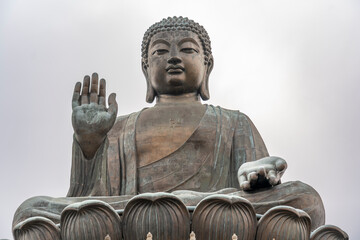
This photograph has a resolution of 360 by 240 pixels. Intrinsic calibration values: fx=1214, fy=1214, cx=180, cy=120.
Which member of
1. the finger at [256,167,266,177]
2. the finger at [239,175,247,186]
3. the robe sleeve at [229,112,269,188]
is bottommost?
the finger at [239,175,247,186]

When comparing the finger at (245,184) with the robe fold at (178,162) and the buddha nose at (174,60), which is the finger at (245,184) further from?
the buddha nose at (174,60)

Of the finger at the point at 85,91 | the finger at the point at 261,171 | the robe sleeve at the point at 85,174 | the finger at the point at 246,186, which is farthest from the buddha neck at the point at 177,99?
the finger at the point at 261,171

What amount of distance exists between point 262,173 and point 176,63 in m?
3.29

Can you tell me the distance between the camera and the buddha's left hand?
49.2 feet

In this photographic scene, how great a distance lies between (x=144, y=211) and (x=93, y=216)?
0.60 metres

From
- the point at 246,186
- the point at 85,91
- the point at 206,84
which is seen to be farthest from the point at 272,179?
the point at 206,84

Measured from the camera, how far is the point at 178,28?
1805 centimetres

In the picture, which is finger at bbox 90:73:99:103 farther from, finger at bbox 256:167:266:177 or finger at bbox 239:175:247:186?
finger at bbox 256:167:266:177

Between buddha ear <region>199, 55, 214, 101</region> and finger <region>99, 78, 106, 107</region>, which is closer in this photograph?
finger <region>99, 78, 106, 107</region>

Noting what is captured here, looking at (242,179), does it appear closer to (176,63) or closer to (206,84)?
(176,63)

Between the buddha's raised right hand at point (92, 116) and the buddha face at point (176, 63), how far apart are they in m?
1.65

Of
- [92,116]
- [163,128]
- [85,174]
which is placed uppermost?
[92,116]

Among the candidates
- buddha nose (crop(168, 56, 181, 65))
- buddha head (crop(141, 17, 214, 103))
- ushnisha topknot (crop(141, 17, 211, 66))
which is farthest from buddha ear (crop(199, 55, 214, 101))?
buddha nose (crop(168, 56, 181, 65))

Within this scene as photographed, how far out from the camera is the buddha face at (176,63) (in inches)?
697
